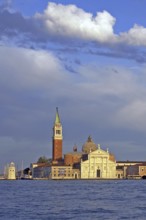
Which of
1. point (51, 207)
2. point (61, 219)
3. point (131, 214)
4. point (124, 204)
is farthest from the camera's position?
point (124, 204)

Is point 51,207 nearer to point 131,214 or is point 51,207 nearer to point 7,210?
point 7,210

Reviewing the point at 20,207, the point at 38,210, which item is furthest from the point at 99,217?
the point at 20,207

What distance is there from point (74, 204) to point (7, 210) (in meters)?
7.66

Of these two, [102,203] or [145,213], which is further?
[102,203]

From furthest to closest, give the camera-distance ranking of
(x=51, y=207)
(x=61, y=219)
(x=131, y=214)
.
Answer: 1. (x=51, y=207)
2. (x=131, y=214)
3. (x=61, y=219)

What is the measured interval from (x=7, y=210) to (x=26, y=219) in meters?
7.11

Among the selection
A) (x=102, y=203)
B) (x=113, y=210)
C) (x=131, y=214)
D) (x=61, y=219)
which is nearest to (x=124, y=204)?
(x=102, y=203)

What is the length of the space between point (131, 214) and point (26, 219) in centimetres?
759

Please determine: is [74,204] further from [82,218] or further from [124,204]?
[82,218]

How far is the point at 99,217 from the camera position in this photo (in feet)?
136

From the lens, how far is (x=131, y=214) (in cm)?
4325

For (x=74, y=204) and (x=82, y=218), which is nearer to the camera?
(x=82, y=218)

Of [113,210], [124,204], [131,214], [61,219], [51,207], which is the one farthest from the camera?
[124,204]

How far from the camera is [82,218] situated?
41062 mm
